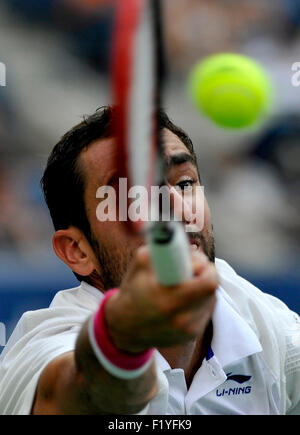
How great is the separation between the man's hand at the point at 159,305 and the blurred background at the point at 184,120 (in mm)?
2206

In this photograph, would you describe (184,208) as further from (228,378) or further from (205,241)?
(228,378)

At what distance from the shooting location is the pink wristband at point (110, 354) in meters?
0.88

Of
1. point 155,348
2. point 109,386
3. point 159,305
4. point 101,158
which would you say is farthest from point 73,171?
point 159,305

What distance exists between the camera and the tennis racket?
0.74 metres

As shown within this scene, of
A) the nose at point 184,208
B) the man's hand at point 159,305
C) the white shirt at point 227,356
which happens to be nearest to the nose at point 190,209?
the nose at point 184,208

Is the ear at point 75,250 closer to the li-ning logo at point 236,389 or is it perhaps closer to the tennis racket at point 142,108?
the li-ning logo at point 236,389

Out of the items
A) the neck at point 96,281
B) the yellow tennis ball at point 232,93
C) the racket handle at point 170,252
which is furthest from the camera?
the yellow tennis ball at point 232,93

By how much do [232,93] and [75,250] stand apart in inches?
50.8

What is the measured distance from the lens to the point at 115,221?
5.41 ft

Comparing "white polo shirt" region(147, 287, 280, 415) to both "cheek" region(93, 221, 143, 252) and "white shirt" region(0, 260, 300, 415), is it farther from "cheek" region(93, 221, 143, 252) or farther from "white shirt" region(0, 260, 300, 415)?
"cheek" region(93, 221, 143, 252)

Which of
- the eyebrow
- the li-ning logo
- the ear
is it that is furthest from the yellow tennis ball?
the li-ning logo

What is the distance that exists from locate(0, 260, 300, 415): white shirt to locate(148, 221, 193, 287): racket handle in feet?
2.20

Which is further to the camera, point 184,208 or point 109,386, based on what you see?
point 184,208
